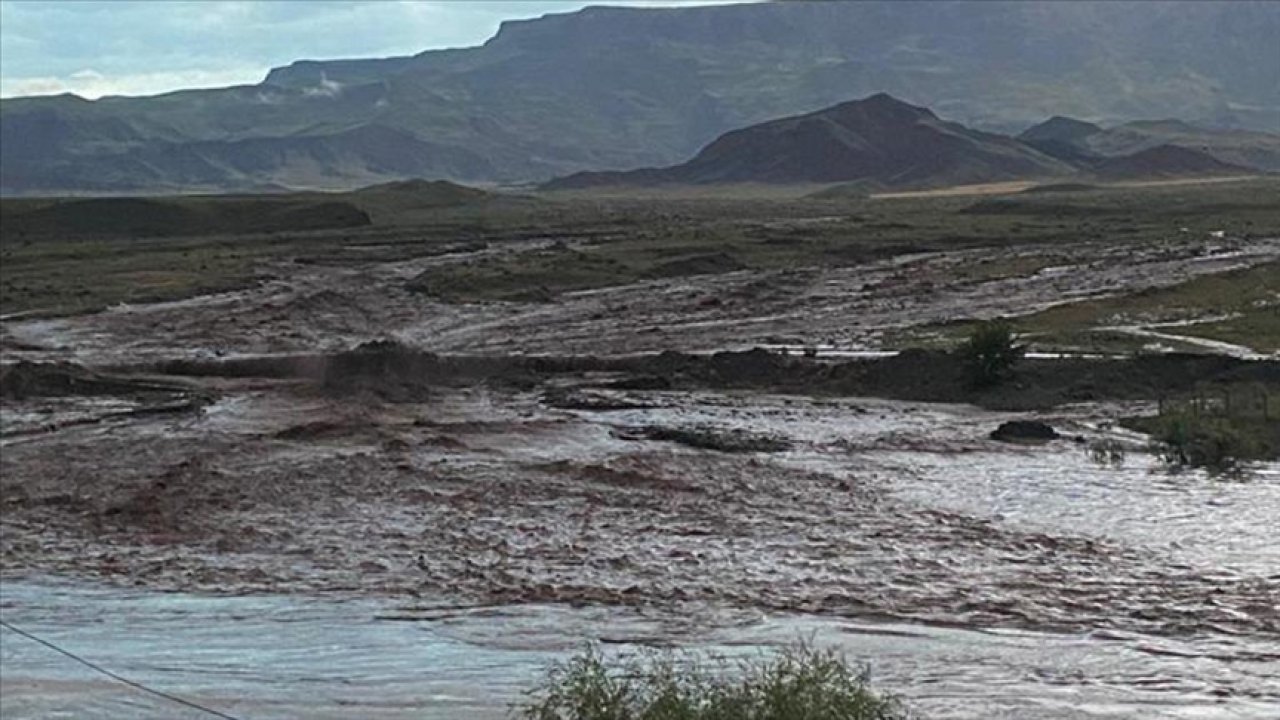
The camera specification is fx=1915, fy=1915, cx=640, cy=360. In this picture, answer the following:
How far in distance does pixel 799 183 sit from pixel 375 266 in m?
125

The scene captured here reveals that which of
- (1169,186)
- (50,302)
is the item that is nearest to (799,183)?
(1169,186)

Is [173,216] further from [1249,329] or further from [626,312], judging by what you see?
[1249,329]

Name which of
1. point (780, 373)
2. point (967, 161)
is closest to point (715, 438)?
point (780, 373)

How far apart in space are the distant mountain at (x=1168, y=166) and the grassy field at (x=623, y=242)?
38932mm

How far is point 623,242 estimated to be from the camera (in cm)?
8088

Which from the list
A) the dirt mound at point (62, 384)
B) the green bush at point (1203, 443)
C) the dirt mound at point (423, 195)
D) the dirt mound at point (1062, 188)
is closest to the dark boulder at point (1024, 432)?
the green bush at point (1203, 443)

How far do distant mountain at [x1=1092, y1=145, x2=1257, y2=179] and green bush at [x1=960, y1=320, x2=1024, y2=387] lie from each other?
134537 millimetres

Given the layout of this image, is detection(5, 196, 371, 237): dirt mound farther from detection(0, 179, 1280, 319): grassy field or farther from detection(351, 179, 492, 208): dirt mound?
detection(351, 179, 492, 208): dirt mound

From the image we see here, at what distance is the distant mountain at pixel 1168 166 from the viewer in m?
165

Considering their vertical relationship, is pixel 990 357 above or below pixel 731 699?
above

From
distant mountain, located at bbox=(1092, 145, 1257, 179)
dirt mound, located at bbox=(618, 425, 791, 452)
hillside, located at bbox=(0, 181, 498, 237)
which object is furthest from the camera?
distant mountain, located at bbox=(1092, 145, 1257, 179)

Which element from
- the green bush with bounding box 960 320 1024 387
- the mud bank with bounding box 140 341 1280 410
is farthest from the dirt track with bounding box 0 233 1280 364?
the green bush with bounding box 960 320 1024 387

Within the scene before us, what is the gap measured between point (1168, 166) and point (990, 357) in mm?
140246

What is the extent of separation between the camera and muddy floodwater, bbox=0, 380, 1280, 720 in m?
17.2
